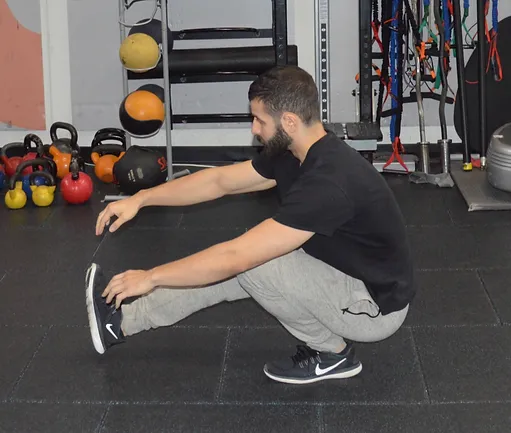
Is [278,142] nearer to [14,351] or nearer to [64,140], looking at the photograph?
[14,351]

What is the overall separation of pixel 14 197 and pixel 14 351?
1.92 metres

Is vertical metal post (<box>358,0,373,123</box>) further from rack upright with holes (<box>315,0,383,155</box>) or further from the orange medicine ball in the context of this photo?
the orange medicine ball

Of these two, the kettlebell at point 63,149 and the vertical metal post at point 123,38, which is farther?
the kettlebell at point 63,149

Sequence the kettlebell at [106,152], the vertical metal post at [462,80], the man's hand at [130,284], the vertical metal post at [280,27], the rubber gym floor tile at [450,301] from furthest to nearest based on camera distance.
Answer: the kettlebell at [106,152] < the vertical metal post at [280,27] < the vertical metal post at [462,80] < the rubber gym floor tile at [450,301] < the man's hand at [130,284]

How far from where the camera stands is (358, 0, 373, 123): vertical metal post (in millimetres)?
5426

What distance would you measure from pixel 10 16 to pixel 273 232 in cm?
392

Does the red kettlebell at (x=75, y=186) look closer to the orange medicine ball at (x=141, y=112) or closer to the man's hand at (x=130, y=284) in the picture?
the orange medicine ball at (x=141, y=112)

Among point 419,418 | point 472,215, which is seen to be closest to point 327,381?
point 419,418

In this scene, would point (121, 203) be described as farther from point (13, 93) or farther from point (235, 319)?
point (13, 93)

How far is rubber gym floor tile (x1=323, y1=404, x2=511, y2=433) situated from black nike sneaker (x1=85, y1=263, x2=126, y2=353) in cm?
78

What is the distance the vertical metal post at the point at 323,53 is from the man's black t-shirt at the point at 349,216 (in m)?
2.72

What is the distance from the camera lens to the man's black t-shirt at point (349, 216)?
2543mm

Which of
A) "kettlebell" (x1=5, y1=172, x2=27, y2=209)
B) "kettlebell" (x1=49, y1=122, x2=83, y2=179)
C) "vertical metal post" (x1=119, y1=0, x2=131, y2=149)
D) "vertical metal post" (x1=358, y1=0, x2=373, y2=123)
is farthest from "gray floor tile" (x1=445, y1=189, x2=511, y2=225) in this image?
"kettlebell" (x1=5, y1=172, x2=27, y2=209)

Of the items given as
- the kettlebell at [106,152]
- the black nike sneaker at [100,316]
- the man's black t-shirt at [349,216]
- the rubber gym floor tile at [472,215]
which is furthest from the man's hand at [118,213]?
the kettlebell at [106,152]
